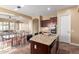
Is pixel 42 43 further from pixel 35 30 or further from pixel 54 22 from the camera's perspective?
pixel 54 22

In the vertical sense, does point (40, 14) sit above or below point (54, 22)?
above

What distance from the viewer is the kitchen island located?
1794 millimetres

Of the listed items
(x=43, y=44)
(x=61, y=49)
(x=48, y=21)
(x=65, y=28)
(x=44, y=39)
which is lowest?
(x=61, y=49)

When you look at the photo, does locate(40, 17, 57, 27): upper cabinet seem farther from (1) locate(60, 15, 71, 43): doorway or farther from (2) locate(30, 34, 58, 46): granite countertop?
(2) locate(30, 34, 58, 46): granite countertop

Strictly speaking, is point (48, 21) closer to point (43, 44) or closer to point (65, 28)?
point (65, 28)

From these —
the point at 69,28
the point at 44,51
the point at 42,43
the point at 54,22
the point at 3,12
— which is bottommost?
the point at 44,51

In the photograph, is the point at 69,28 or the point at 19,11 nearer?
the point at 19,11

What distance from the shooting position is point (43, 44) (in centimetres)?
184

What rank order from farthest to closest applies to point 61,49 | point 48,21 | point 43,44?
point 48,21, point 61,49, point 43,44

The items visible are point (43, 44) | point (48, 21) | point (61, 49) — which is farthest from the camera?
point (48, 21)

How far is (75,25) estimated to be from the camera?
2.26 m

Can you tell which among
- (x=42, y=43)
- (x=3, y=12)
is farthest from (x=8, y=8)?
(x=42, y=43)

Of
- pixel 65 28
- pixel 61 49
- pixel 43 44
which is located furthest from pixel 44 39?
pixel 65 28

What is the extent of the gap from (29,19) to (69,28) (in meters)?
1.15
